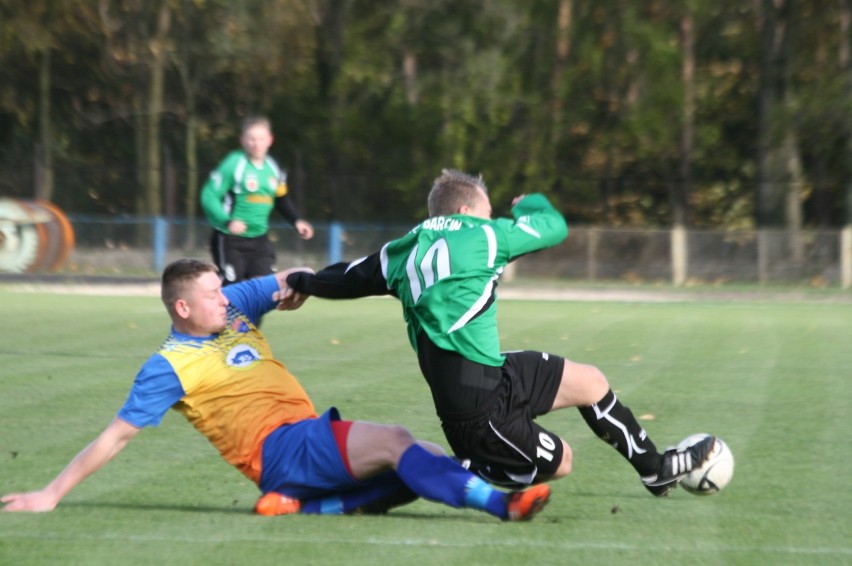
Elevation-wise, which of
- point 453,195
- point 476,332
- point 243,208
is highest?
point 243,208

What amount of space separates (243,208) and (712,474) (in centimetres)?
723

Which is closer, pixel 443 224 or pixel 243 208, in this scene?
pixel 443 224

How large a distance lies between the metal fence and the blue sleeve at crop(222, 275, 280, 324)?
2205 centimetres

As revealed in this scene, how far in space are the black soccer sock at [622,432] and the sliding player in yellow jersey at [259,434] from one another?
0.72m

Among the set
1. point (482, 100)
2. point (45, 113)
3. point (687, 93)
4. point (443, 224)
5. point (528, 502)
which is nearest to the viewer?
point (528, 502)

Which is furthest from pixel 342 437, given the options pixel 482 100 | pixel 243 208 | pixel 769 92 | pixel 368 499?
pixel 482 100

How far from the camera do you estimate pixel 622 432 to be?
5.74 metres

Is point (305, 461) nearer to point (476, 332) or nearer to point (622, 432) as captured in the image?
point (476, 332)

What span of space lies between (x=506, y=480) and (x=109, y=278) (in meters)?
21.5

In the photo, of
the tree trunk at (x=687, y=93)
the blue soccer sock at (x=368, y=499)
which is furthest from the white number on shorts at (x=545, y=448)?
the tree trunk at (x=687, y=93)

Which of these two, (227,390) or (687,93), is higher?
(687,93)

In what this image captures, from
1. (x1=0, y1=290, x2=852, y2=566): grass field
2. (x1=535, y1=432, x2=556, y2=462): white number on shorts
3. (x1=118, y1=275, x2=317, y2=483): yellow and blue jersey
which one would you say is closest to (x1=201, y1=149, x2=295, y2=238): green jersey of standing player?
(x1=0, y1=290, x2=852, y2=566): grass field

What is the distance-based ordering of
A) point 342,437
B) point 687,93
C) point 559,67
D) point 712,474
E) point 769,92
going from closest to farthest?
point 342,437 < point 712,474 < point 769,92 < point 687,93 < point 559,67

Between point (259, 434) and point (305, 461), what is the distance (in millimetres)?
219
